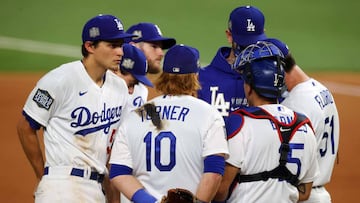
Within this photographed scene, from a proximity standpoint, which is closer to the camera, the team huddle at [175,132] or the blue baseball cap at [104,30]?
the team huddle at [175,132]

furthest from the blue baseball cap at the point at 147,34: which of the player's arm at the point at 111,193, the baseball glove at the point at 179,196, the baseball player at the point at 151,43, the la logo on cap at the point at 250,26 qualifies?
the baseball glove at the point at 179,196

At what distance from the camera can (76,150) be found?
6516 mm

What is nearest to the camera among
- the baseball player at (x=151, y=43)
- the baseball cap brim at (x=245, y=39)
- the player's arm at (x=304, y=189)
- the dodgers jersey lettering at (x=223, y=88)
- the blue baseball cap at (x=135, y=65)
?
the player's arm at (x=304, y=189)

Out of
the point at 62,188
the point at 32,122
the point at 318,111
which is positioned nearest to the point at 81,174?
the point at 62,188

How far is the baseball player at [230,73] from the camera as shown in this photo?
22.2ft

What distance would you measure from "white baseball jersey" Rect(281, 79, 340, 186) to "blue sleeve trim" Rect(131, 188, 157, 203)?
1.62 metres

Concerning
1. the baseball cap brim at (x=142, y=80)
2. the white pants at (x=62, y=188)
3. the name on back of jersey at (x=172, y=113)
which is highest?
the name on back of jersey at (x=172, y=113)

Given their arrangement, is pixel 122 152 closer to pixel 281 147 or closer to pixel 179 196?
pixel 179 196

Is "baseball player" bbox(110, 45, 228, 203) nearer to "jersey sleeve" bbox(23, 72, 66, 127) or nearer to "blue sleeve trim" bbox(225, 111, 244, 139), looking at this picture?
"blue sleeve trim" bbox(225, 111, 244, 139)

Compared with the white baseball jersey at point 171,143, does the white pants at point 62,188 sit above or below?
below

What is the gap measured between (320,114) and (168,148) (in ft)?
5.11

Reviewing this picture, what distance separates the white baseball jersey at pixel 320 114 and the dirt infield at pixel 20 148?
3.21 metres

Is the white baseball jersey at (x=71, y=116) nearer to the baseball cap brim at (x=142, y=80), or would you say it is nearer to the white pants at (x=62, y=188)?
the white pants at (x=62, y=188)

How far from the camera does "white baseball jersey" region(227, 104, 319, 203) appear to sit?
5711 millimetres
